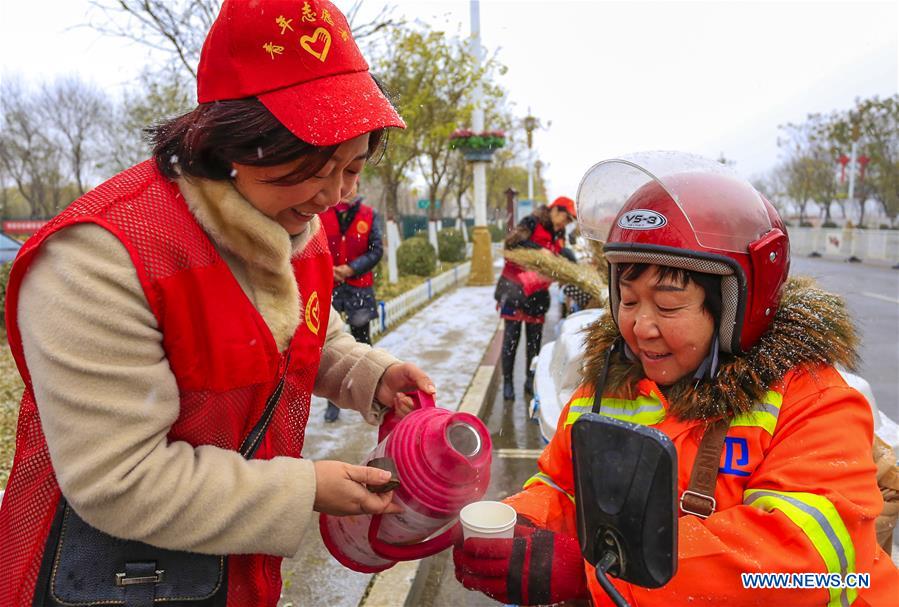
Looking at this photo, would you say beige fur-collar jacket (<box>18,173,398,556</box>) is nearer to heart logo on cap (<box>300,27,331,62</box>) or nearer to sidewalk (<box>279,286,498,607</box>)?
heart logo on cap (<box>300,27,331,62</box>)

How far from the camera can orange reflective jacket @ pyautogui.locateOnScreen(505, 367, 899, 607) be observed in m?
1.25

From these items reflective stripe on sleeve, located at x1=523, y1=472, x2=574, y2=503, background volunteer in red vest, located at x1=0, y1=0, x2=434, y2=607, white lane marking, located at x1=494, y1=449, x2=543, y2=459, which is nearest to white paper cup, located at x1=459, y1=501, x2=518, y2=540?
background volunteer in red vest, located at x1=0, y1=0, x2=434, y2=607

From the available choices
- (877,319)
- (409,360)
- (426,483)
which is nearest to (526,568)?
(426,483)

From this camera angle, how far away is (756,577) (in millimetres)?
1247

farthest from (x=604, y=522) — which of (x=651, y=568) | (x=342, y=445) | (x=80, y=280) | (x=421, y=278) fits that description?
(x=421, y=278)

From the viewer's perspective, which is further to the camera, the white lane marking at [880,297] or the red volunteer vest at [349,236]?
the white lane marking at [880,297]

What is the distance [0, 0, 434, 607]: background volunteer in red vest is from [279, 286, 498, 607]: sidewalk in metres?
Answer: 1.65

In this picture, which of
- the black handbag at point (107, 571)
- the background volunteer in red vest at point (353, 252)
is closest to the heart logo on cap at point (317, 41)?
the black handbag at point (107, 571)

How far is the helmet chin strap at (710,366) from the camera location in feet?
5.24

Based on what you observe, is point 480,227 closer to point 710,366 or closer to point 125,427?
point 710,366

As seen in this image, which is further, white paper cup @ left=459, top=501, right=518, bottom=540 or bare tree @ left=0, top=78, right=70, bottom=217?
bare tree @ left=0, top=78, right=70, bottom=217

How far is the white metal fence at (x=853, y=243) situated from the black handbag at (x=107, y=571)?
23.1 metres

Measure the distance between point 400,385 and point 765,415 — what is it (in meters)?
0.96

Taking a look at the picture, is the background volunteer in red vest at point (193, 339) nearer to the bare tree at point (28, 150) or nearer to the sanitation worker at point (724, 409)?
the sanitation worker at point (724, 409)
